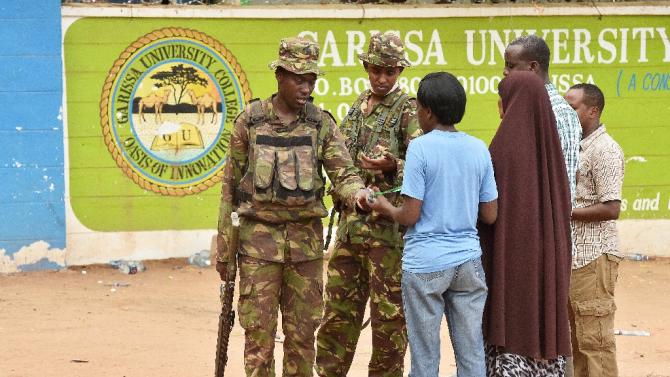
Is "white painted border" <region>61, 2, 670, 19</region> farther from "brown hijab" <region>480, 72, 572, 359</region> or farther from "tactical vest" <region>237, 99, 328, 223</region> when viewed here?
"brown hijab" <region>480, 72, 572, 359</region>

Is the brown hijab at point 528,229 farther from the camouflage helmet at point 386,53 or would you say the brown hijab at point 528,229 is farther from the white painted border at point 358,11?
the white painted border at point 358,11

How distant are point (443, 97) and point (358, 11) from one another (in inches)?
223

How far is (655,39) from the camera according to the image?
36.2ft

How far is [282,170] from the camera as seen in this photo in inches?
220

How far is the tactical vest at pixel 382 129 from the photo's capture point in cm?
601

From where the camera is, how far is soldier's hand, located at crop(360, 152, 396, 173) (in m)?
5.79

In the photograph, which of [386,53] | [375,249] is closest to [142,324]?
[375,249]

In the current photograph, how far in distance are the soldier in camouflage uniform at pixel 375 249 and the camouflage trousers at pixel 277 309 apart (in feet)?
0.97

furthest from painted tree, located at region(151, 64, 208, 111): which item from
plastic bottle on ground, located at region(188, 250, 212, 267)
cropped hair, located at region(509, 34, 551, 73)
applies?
cropped hair, located at region(509, 34, 551, 73)

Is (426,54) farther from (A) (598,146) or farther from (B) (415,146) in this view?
(B) (415,146)

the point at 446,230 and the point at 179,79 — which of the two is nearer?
the point at 446,230

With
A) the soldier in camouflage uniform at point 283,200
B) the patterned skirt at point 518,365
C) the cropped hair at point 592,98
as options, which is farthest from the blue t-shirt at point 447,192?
the cropped hair at point 592,98

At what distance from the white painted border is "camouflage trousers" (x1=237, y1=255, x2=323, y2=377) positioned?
4830 mm

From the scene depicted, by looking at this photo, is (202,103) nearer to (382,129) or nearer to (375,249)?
(382,129)
